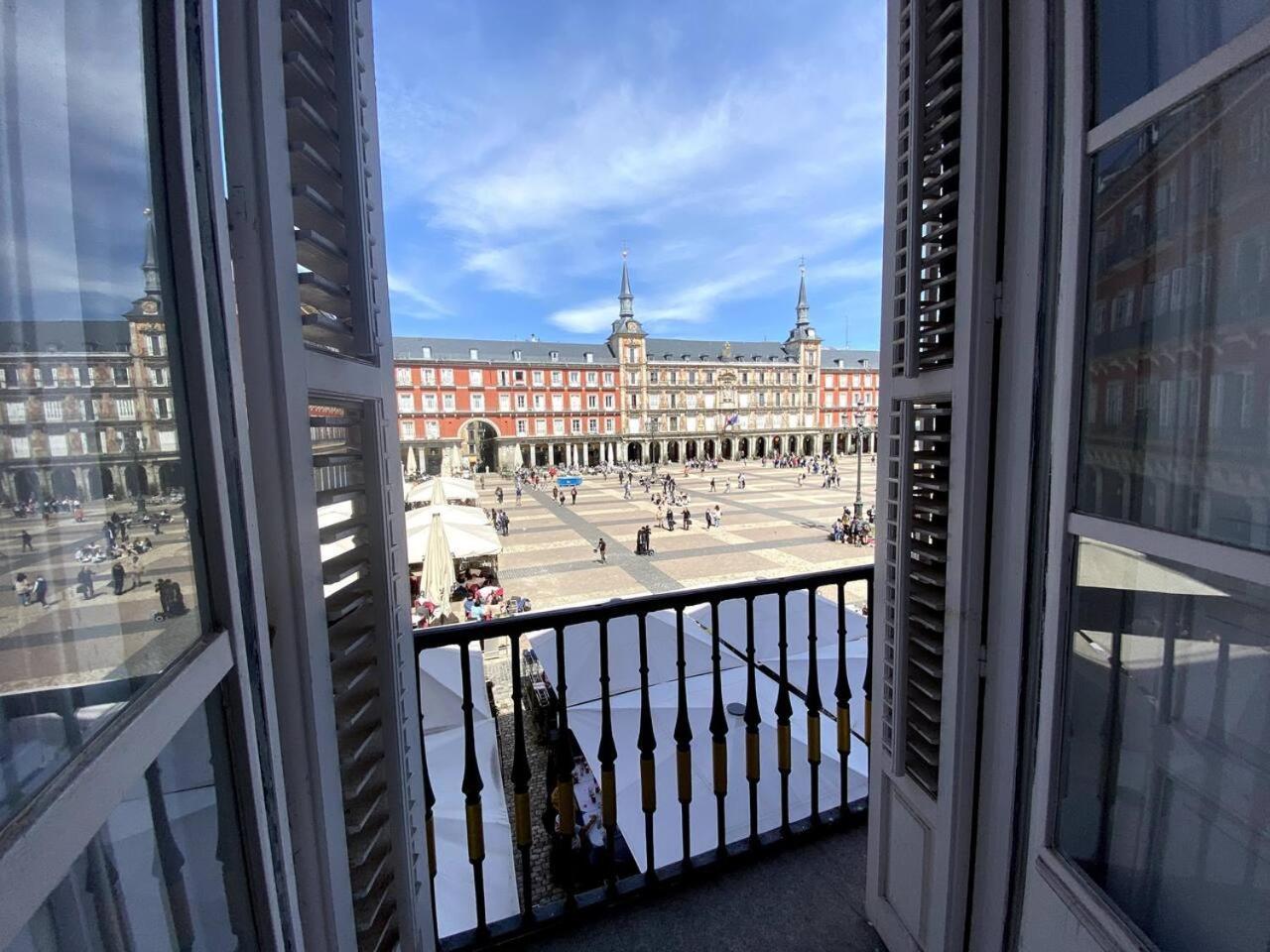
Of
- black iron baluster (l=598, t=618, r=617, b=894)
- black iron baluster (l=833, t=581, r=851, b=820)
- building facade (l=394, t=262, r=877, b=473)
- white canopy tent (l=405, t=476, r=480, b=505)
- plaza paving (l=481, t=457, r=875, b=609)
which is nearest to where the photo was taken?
black iron baluster (l=598, t=618, r=617, b=894)

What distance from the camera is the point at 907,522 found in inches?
65.6

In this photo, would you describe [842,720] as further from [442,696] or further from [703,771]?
[442,696]

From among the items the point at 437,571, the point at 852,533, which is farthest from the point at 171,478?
the point at 852,533

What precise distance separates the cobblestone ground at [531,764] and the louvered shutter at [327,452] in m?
1.20

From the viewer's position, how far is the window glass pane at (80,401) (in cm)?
46

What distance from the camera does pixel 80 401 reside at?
55cm

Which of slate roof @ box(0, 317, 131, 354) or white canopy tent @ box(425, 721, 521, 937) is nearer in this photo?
slate roof @ box(0, 317, 131, 354)

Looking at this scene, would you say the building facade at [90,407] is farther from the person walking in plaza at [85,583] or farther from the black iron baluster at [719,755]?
the black iron baluster at [719,755]

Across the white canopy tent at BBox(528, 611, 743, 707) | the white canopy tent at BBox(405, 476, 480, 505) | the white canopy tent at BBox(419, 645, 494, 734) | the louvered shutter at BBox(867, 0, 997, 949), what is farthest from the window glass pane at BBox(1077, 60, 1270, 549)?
the white canopy tent at BBox(405, 476, 480, 505)

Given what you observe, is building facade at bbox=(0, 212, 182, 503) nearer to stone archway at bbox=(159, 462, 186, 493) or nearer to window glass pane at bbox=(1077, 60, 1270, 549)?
stone archway at bbox=(159, 462, 186, 493)

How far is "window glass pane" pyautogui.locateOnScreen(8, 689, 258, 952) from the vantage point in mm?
502

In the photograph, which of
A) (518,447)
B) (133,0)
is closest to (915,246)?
(133,0)

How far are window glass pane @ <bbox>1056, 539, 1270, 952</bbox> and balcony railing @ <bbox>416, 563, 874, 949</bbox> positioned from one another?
1055 mm

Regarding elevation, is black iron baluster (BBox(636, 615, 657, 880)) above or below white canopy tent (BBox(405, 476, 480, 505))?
above
